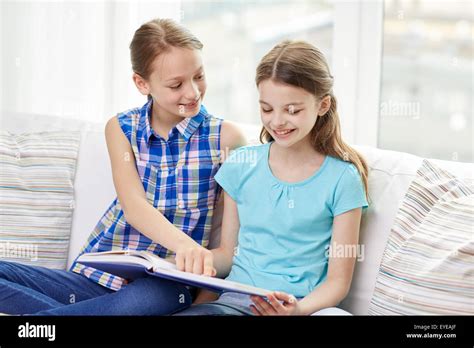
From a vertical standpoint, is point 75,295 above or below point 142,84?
below

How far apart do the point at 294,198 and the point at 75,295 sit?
60 centimetres

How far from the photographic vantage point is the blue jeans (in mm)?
1557

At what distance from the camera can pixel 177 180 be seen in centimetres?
184

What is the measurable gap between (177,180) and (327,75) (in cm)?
46

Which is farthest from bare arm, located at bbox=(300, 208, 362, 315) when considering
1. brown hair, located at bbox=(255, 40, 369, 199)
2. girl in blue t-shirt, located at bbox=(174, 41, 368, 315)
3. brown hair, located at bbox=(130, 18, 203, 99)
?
brown hair, located at bbox=(130, 18, 203, 99)

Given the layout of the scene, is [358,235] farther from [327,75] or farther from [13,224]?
[13,224]

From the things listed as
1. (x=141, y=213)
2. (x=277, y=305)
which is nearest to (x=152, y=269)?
(x=277, y=305)

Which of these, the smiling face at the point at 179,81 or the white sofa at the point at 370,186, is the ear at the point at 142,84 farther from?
the white sofa at the point at 370,186

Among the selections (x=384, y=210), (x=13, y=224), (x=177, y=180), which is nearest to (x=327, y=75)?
(x=384, y=210)

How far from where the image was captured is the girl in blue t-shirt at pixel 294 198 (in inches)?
63.9

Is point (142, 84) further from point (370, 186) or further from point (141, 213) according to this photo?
point (370, 186)

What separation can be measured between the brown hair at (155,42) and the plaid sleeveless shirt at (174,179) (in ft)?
0.42

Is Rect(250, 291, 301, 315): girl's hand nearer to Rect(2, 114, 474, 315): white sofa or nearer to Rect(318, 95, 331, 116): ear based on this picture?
Rect(2, 114, 474, 315): white sofa

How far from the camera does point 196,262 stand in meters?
1.55
